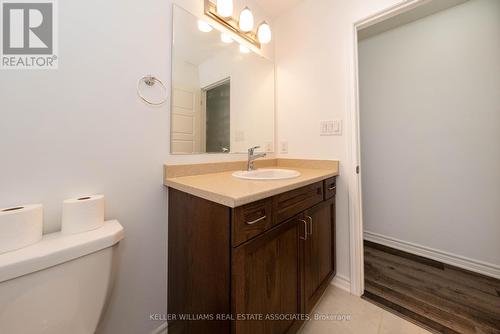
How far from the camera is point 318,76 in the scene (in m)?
1.50

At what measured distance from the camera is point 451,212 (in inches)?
65.3

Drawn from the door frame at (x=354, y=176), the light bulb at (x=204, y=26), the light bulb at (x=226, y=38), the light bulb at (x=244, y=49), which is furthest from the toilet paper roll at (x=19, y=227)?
the door frame at (x=354, y=176)

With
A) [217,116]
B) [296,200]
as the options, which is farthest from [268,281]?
[217,116]

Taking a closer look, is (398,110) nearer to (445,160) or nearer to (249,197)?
(445,160)

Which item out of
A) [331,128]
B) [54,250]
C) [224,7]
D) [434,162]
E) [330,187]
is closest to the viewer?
[54,250]

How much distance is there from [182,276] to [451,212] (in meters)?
2.26

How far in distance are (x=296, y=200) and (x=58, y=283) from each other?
94cm

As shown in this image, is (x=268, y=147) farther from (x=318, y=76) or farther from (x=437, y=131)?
(x=437, y=131)

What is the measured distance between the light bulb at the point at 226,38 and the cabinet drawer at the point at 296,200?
1.18 metres

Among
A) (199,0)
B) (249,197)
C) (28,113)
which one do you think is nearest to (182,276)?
(249,197)

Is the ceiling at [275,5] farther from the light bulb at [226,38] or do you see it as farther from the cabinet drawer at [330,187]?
the cabinet drawer at [330,187]

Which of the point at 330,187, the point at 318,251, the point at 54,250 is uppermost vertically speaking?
the point at 330,187

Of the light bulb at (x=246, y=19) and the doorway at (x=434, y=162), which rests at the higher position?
the light bulb at (x=246, y=19)

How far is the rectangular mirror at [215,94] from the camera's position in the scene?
1.09m
